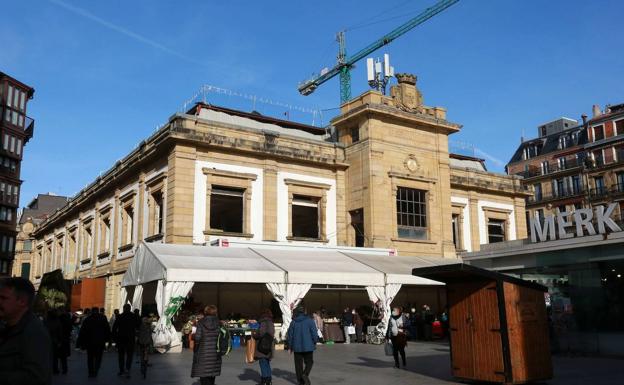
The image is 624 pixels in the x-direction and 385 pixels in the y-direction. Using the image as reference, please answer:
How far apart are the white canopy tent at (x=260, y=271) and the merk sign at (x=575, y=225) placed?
19.2 feet

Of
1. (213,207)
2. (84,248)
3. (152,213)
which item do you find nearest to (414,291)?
(213,207)

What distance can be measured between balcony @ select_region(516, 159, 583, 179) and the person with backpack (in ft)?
169

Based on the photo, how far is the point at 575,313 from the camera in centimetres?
1530

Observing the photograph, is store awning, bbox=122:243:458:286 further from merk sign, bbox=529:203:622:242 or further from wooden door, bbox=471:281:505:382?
wooden door, bbox=471:281:505:382

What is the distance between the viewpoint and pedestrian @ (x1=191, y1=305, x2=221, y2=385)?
8.02 meters

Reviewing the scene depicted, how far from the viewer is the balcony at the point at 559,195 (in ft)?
173

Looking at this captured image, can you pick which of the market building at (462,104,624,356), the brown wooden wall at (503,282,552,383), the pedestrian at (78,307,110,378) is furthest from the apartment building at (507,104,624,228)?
the pedestrian at (78,307,110,378)

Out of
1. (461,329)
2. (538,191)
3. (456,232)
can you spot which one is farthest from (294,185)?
(538,191)

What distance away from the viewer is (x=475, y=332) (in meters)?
10.4

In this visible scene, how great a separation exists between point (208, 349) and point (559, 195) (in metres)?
53.1

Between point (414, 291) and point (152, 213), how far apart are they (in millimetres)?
12230

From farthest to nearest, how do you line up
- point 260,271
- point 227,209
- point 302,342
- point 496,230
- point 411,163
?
point 496,230 → point 411,163 → point 227,209 → point 260,271 → point 302,342

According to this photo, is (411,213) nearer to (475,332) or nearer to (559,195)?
(475,332)

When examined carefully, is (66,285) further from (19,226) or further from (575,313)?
(19,226)
